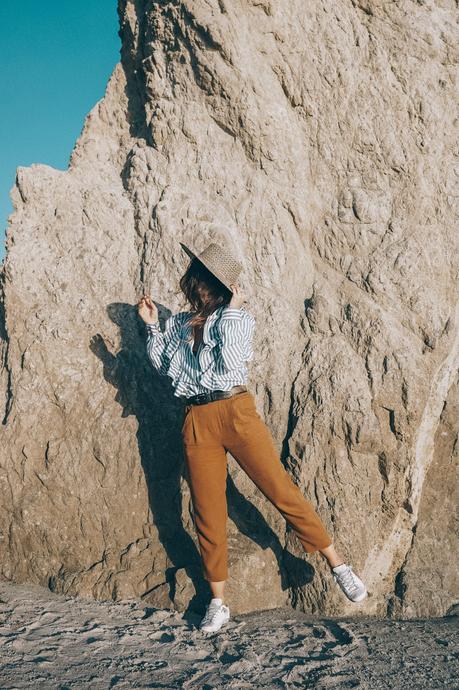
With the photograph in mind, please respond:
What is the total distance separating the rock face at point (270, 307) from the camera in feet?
12.1

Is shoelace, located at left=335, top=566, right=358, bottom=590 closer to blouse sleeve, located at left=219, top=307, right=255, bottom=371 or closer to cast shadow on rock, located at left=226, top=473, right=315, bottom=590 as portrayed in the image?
cast shadow on rock, located at left=226, top=473, right=315, bottom=590

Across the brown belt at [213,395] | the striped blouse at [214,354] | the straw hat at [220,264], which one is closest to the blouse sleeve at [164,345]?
the striped blouse at [214,354]

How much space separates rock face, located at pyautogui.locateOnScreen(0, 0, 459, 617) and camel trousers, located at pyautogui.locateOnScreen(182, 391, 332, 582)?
1.14 feet

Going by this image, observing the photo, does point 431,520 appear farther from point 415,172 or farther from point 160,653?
point 415,172

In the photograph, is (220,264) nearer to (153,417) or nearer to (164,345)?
(164,345)

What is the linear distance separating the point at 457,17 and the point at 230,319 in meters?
3.00

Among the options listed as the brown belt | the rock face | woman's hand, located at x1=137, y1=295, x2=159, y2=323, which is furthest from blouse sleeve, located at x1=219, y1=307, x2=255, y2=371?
the rock face

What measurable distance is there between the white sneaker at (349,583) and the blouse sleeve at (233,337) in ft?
4.35

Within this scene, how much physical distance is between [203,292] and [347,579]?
6.19 ft

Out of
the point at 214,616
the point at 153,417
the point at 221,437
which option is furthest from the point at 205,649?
the point at 153,417

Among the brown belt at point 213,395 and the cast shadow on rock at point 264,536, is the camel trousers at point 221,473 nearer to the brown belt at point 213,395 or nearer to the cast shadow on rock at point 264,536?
the brown belt at point 213,395

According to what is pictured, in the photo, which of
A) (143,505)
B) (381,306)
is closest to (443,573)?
(381,306)

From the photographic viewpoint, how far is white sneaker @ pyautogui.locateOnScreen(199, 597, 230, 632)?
129 inches

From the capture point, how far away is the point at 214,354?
3.35 m
